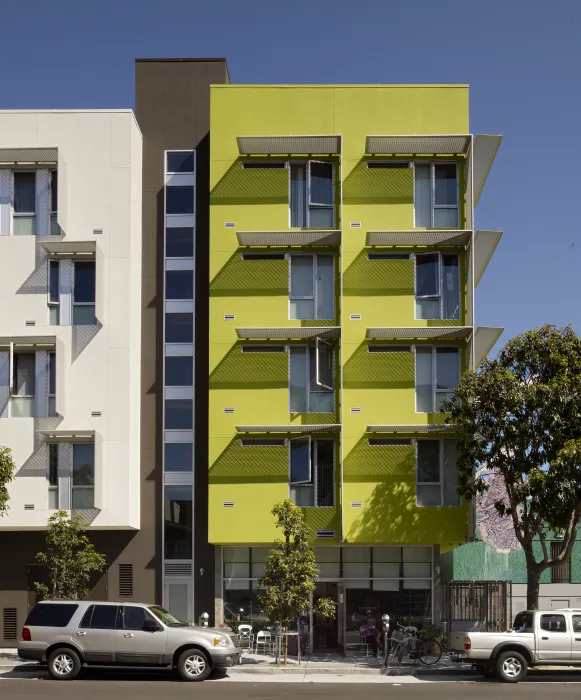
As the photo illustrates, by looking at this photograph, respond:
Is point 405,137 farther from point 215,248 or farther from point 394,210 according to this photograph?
point 215,248

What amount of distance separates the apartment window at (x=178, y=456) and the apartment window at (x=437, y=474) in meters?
7.67

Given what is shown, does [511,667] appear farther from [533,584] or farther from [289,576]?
[289,576]

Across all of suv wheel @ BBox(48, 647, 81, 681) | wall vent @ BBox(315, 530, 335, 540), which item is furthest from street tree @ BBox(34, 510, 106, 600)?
wall vent @ BBox(315, 530, 335, 540)

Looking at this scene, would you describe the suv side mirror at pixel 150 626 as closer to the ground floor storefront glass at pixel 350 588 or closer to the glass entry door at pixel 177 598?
the ground floor storefront glass at pixel 350 588

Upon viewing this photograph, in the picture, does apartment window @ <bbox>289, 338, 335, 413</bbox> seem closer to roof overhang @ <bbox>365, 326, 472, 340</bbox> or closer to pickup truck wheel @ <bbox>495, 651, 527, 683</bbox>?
roof overhang @ <bbox>365, 326, 472, 340</bbox>

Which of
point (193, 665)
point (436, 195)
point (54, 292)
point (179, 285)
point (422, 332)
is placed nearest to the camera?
point (193, 665)

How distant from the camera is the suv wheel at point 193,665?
2553 centimetres

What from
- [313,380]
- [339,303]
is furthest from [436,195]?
[313,380]

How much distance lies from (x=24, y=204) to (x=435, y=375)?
47.8ft

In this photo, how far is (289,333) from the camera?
33688mm

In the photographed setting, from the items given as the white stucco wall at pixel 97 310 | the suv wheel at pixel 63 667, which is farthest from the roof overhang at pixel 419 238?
the suv wheel at pixel 63 667

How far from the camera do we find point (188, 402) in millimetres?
35250

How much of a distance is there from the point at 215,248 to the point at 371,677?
14600 millimetres

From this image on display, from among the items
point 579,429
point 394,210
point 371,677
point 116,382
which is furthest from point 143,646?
point 394,210
